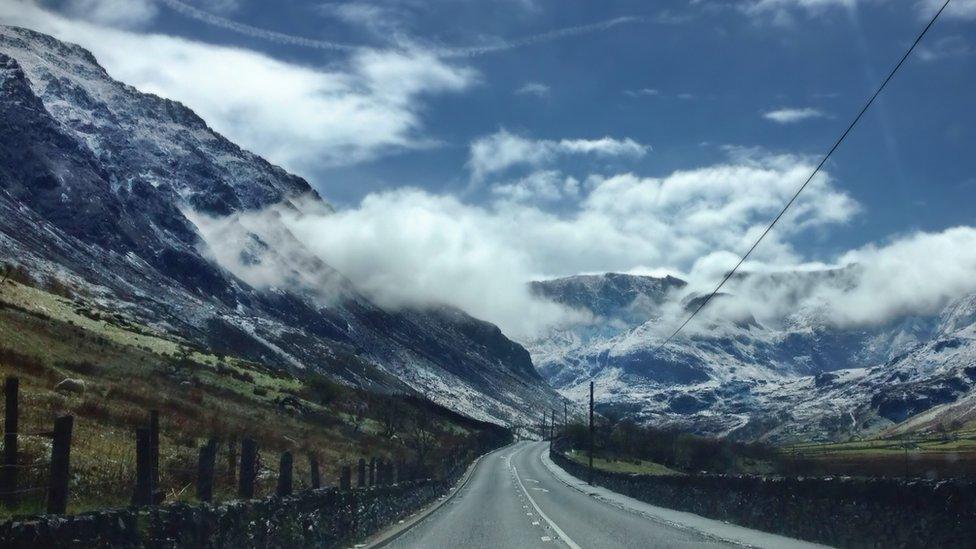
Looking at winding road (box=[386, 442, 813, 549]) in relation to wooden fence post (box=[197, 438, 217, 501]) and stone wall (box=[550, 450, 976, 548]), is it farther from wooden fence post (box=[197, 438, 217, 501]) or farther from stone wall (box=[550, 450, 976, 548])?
wooden fence post (box=[197, 438, 217, 501])

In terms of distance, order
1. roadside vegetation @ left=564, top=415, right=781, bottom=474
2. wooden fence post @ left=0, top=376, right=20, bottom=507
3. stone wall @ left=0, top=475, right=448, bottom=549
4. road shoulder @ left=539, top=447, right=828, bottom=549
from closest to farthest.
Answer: stone wall @ left=0, top=475, right=448, bottom=549, wooden fence post @ left=0, top=376, right=20, bottom=507, road shoulder @ left=539, top=447, right=828, bottom=549, roadside vegetation @ left=564, top=415, right=781, bottom=474

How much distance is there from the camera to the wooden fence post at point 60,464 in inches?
380

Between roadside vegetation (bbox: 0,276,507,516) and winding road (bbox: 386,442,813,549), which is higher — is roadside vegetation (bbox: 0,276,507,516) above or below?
above

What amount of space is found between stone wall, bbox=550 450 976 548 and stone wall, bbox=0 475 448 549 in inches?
447

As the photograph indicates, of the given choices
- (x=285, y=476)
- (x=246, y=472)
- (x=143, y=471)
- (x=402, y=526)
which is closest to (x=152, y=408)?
(x=402, y=526)

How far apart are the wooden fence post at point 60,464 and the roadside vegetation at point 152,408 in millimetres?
1021

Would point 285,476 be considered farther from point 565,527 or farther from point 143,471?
point 565,527

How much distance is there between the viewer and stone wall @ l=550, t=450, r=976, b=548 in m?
14.9

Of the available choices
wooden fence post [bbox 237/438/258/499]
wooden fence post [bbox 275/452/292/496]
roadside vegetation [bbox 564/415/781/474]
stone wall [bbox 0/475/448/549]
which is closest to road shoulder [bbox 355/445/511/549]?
stone wall [bbox 0/475/448/549]

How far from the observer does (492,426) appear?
17800 centimetres

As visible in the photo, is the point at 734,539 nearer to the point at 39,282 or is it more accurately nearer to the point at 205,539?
the point at 205,539

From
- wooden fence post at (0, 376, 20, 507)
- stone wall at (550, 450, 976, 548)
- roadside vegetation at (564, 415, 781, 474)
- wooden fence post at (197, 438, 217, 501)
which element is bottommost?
roadside vegetation at (564, 415, 781, 474)

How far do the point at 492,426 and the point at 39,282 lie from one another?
90.4 metres

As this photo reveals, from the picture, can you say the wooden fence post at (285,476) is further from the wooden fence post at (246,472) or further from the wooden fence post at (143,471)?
the wooden fence post at (143,471)
